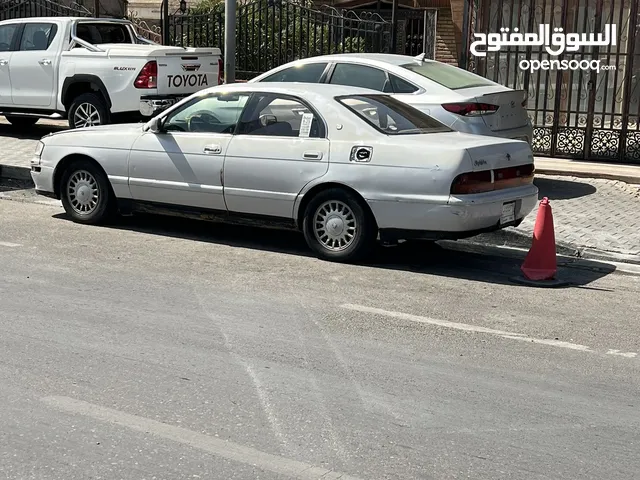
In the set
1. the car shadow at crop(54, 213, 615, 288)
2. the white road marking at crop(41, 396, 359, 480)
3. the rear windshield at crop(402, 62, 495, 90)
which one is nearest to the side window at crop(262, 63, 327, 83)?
the rear windshield at crop(402, 62, 495, 90)

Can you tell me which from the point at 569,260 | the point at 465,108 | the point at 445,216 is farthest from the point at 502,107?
the point at 445,216

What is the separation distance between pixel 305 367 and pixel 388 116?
3803 millimetres

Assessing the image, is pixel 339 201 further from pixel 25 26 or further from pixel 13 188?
pixel 25 26

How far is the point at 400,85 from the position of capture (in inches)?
477

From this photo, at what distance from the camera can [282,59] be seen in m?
17.8

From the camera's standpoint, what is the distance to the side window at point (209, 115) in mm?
9797

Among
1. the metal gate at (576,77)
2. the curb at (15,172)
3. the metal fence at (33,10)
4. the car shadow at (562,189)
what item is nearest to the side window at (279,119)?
the car shadow at (562,189)

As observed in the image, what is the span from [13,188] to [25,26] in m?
4.98

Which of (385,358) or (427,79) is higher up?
(427,79)

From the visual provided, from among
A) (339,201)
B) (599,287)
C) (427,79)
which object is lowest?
(599,287)

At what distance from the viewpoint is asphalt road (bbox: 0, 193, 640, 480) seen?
489cm

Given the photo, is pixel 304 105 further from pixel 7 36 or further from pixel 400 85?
pixel 7 36

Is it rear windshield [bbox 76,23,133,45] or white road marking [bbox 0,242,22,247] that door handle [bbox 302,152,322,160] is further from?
rear windshield [bbox 76,23,133,45]

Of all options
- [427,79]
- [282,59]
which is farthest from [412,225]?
[282,59]
